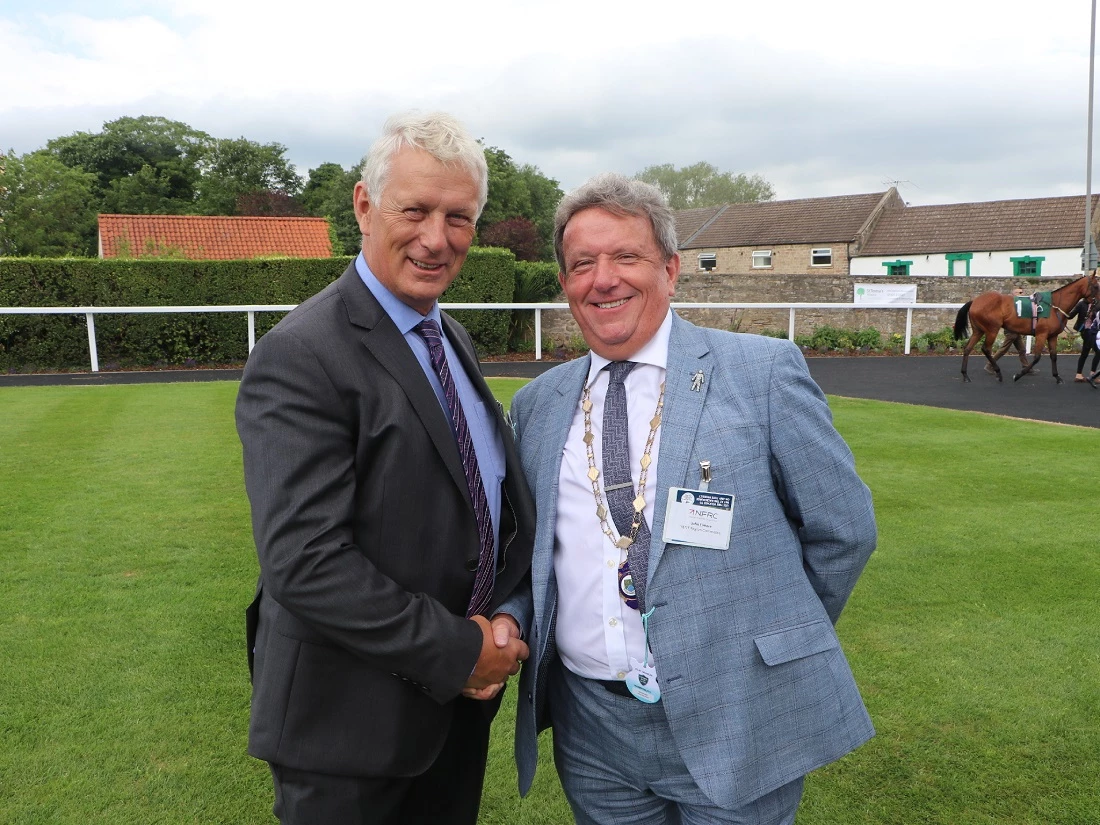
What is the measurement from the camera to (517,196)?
45.5 meters

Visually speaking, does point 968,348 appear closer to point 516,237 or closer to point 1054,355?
point 1054,355

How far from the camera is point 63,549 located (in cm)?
548

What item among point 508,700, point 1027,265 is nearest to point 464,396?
point 508,700

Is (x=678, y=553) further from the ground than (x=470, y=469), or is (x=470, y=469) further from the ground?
(x=470, y=469)

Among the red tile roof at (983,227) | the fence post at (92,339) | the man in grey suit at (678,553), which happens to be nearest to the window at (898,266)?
the red tile roof at (983,227)

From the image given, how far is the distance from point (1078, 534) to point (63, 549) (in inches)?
266

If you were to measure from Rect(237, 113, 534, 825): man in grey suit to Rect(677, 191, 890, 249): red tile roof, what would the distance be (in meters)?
36.5

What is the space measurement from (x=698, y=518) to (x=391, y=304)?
2.80ft

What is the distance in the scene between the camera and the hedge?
52.6 feet

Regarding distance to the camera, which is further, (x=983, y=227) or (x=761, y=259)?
(x=761, y=259)

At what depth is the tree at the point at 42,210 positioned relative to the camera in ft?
131

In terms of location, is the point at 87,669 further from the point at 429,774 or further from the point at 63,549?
the point at 429,774

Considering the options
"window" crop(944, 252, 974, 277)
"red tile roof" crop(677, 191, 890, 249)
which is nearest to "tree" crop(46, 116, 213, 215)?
"red tile roof" crop(677, 191, 890, 249)

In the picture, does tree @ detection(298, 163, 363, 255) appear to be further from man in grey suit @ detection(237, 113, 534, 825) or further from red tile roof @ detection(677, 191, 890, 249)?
man in grey suit @ detection(237, 113, 534, 825)
